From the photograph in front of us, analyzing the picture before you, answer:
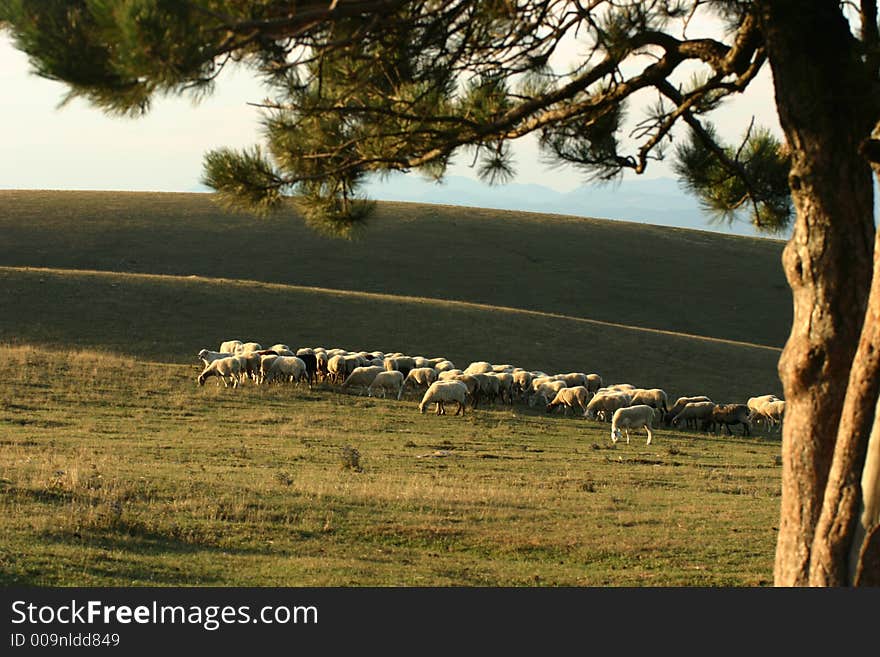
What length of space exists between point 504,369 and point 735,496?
1547cm

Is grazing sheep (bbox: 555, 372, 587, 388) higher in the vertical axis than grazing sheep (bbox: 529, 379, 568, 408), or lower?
higher

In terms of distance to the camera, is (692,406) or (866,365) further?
(692,406)

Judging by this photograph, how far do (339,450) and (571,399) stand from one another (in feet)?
32.1

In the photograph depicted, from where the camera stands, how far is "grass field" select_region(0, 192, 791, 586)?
404 inches

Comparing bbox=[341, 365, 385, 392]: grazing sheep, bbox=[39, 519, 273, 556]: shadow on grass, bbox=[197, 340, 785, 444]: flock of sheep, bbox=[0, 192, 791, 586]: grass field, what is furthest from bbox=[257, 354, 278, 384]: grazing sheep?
bbox=[39, 519, 273, 556]: shadow on grass

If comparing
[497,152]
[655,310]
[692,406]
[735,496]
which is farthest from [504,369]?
[655,310]

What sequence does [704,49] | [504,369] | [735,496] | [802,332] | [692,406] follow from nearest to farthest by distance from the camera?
1. [802,332]
2. [704,49]
3. [735,496]
4. [692,406]
5. [504,369]

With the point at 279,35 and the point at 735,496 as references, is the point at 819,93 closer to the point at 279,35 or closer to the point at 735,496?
the point at 279,35

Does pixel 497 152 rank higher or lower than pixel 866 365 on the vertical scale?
higher

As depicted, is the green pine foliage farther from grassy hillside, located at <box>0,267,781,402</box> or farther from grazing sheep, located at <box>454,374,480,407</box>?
grassy hillside, located at <box>0,267,781,402</box>

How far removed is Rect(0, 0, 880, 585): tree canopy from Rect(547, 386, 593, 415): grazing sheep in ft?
54.7

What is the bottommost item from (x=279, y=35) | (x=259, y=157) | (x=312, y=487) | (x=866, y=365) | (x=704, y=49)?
(x=312, y=487)

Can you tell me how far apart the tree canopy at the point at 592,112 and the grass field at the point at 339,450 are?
3380 millimetres

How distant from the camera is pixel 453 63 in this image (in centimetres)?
838
